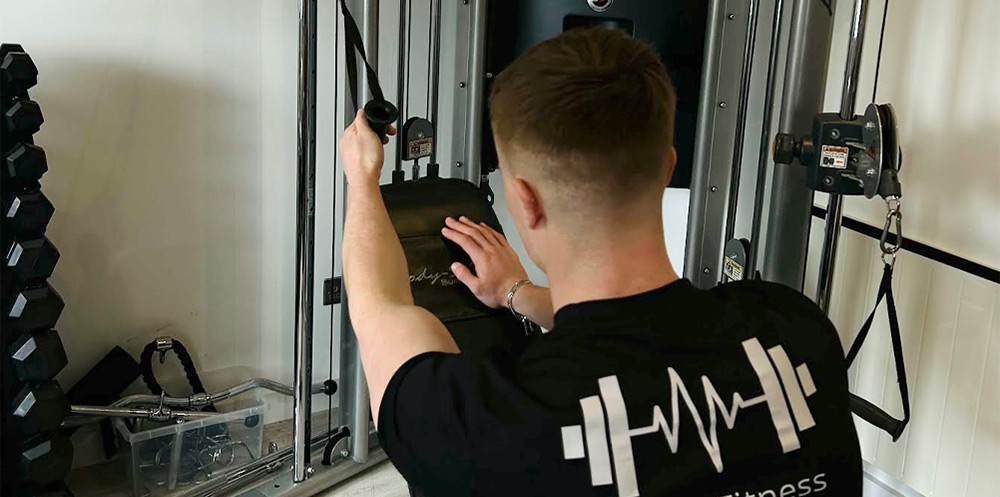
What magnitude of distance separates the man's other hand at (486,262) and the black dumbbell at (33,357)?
84 centimetres

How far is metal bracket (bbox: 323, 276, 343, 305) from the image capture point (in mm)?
2598

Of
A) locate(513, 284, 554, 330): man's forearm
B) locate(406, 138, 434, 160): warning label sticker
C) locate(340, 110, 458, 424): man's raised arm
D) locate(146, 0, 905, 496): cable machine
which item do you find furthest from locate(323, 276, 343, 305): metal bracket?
locate(340, 110, 458, 424): man's raised arm

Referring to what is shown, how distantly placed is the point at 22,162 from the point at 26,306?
277 millimetres

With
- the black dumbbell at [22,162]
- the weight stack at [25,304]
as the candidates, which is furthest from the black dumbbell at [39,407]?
the black dumbbell at [22,162]

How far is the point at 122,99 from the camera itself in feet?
7.17

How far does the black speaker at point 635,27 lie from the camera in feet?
7.65

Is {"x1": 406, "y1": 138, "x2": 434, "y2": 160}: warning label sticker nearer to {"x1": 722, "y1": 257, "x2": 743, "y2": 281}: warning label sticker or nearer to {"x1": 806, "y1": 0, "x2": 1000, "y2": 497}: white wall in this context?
{"x1": 722, "y1": 257, "x2": 743, "y2": 281}: warning label sticker

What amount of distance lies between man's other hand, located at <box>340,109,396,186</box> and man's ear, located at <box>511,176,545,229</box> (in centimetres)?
28

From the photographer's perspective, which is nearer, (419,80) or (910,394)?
(910,394)

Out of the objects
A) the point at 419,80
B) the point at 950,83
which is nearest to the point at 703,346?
the point at 950,83

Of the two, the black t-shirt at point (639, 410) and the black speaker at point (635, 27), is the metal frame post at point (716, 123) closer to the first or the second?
the black speaker at point (635, 27)

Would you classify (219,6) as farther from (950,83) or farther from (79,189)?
(950,83)

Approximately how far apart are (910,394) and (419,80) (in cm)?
151

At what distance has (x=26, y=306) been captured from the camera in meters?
1.84
